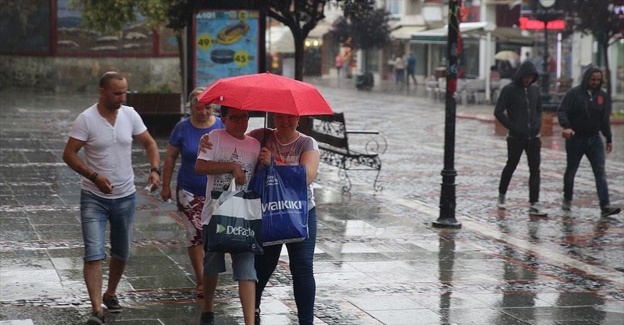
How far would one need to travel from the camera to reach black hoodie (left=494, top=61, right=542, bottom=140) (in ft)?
45.9

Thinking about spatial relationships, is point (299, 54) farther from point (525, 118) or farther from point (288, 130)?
point (288, 130)

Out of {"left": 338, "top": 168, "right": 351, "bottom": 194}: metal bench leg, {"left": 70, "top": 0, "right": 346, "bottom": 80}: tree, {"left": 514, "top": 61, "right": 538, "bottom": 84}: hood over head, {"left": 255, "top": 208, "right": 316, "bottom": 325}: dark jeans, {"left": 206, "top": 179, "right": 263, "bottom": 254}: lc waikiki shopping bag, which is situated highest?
{"left": 70, "top": 0, "right": 346, "bottom": 80}: tree

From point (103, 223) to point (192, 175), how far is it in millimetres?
862

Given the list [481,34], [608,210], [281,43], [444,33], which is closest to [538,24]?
[481,34]

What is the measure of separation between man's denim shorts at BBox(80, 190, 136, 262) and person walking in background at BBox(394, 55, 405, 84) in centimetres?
4927

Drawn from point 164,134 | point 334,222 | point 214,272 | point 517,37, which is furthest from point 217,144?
point 517,37

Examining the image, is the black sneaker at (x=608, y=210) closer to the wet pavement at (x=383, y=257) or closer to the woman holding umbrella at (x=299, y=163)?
the wet pavement at (x=383, y=257)

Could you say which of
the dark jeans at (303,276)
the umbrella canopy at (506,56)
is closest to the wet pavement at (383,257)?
the dark jeans at (303,276)

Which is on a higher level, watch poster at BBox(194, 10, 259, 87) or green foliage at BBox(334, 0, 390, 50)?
green foliage at BBox(334, 0, 390, 50)

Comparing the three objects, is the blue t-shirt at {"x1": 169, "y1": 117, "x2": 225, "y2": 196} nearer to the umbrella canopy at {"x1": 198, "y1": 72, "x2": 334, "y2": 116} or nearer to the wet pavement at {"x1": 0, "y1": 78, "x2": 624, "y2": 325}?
the wet pavement at {"x1": 0, "y1": 78, "x2": 624, "y2": 325}

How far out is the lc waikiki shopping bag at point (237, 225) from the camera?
693 centimetres

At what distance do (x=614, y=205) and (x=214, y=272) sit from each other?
8.53 meters

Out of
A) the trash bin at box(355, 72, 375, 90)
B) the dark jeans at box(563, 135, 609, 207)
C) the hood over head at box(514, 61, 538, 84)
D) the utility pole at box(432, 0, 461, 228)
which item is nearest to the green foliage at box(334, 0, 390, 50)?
the trash bin at box(355, 72, 375, 90)

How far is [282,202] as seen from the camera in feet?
22.9
